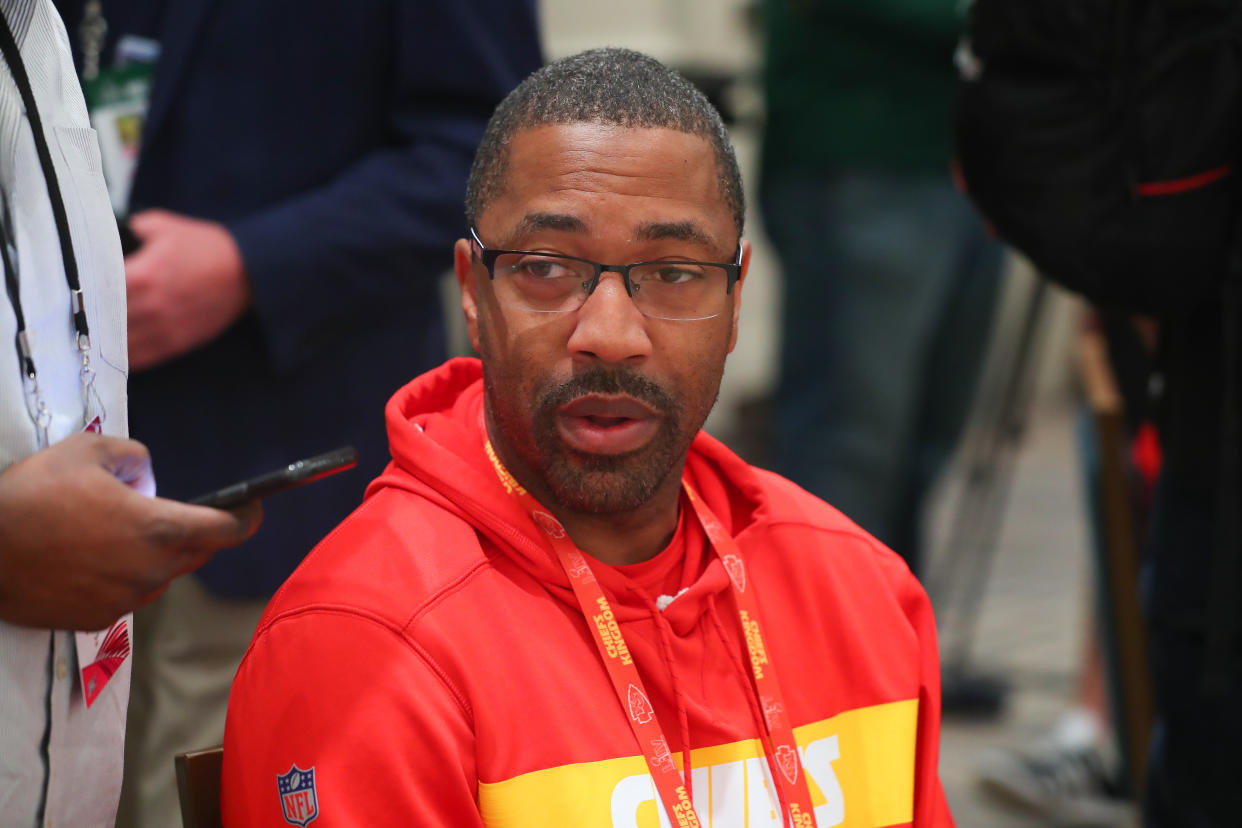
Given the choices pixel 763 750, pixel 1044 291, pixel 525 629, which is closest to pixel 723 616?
pixel 763 750

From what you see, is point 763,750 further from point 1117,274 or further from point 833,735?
point 1117,274

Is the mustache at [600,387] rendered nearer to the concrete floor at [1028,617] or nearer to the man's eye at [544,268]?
the man's eye at [544,268]

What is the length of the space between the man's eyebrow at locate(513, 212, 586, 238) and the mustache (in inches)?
6.8

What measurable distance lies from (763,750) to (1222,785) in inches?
44.9

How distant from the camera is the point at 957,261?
4062mm

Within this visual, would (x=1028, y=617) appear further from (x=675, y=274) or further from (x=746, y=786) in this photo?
(x=675, y=274)

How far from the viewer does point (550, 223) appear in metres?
1.73

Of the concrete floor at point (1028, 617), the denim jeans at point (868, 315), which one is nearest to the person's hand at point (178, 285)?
the denim jeans at point (868, 315)

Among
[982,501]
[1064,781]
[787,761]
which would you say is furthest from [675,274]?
[982,501]

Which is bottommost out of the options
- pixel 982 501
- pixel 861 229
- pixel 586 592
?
pixel 982 501

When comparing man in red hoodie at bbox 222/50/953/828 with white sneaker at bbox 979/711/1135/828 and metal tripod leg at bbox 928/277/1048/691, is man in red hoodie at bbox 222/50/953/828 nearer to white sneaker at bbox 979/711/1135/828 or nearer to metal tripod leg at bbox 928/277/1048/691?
white sneaker at bbox 979/711/1135/828

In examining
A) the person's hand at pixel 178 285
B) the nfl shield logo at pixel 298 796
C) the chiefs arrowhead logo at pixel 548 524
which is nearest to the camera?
the nfl shield logo at pixel 298 796

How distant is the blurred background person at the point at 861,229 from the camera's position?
3930 millimetres

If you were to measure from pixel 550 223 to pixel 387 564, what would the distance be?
0.45 meters
